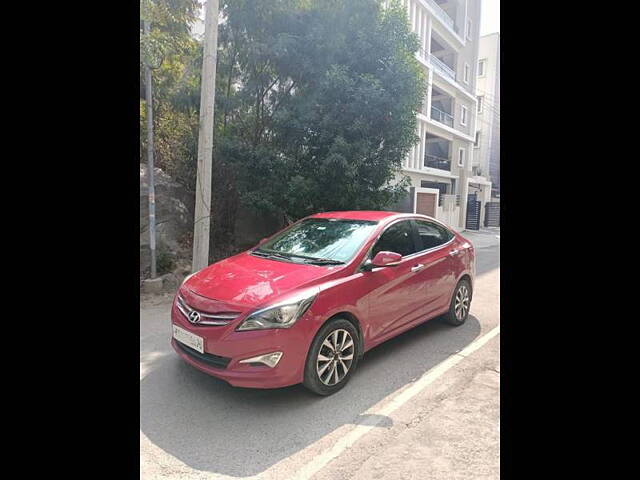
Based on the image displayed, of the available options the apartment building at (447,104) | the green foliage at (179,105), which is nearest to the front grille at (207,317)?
the green foliage at (179,105)

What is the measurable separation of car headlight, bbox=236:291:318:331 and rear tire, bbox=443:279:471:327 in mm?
2565

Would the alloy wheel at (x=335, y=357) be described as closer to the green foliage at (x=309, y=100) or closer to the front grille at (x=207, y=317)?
the front grille at (x=207, y=317)

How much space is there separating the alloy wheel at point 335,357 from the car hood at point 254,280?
489 mm

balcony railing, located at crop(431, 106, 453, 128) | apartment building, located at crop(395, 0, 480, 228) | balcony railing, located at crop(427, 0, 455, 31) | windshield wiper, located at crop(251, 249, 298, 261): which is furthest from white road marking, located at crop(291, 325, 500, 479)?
balcony railing, located at crop(427, 0, 455, 31)

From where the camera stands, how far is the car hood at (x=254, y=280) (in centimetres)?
309

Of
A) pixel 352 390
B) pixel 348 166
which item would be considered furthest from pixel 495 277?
pixel 352 390

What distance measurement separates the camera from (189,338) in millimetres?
3156

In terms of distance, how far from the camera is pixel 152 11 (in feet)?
17.5

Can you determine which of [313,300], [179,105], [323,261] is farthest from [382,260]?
[179,105]

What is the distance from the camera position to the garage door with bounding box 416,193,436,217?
1645 centimetres

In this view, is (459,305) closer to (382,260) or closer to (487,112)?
(382,260)

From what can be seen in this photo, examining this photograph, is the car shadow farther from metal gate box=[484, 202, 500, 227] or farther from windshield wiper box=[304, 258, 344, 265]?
metal gate box=[484, 202, 500, 227]
